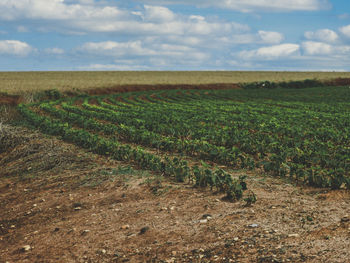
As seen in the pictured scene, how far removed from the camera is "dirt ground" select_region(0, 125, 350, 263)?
18.8ft

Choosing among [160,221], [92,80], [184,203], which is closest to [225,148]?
[184,203]

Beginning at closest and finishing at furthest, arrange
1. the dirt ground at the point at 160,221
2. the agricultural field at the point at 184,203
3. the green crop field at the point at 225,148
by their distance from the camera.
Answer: the dirt ground at the point at 160,221 → the agricultural field at the point at 184,203 → the green crop field at the point at 225,148

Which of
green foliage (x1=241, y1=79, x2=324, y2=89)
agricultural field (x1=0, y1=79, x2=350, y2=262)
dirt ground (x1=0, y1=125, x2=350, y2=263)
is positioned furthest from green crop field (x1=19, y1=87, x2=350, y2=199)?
green foliage (x1=241, y1=79, x2=324, y2=89)

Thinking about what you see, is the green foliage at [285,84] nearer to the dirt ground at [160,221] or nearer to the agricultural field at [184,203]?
the agricultural field at [184,203]

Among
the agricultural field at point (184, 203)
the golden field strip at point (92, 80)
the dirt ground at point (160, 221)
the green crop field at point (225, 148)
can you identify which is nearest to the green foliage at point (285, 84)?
the golden field strip at point (92, 80)

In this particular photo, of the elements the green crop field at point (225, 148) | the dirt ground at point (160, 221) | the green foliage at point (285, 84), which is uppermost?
the green foliage at point (285, 84)

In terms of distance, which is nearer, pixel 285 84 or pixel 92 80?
pixel 92 80

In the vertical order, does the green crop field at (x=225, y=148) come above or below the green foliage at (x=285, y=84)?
below

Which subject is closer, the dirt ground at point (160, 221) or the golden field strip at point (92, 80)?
the dirt ground at point (160, 221)

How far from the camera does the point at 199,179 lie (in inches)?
329

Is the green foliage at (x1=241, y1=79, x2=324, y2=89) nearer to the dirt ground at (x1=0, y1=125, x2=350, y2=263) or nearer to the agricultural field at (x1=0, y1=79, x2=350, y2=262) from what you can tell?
the agricultural field at (x1=0, y1=79, x2=350, y2=262)

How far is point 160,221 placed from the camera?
6.87 metres

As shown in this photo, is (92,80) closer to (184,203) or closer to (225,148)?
(225,148)

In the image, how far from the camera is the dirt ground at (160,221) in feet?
18.8
